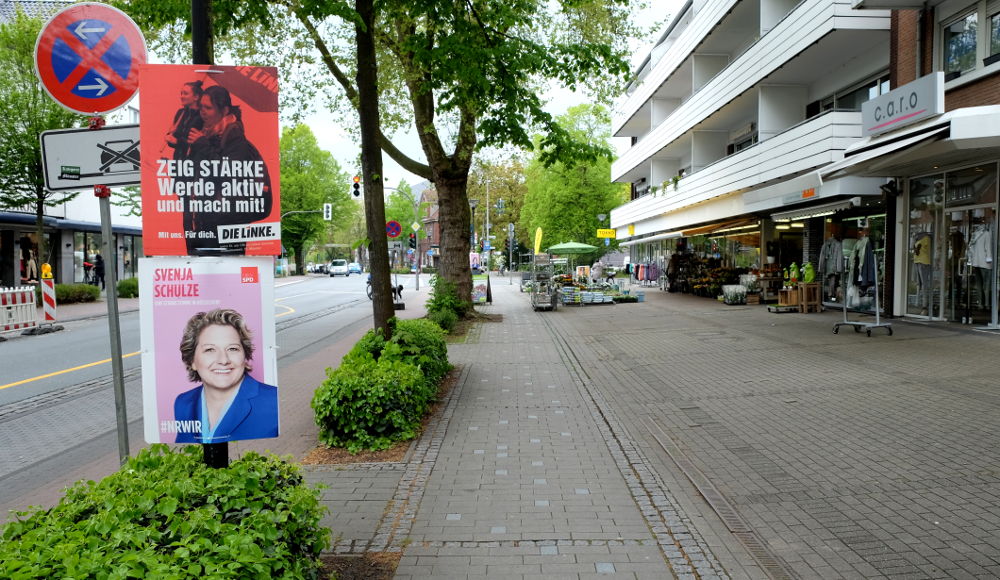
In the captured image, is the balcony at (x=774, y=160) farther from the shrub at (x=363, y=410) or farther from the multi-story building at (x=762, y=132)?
the shrub at (x=363, y=410)

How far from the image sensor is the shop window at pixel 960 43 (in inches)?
496

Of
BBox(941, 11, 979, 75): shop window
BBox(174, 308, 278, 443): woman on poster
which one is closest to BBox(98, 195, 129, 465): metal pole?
BBox(174, 308, 278, 443): woman on poster

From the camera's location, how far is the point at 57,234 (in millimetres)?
32250

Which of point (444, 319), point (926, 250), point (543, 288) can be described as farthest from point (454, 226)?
point (926, 250)

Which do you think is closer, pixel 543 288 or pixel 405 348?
pixel 405 348

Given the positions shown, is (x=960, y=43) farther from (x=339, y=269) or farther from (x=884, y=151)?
(x=339, y=269)

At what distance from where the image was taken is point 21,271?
98.8 ft

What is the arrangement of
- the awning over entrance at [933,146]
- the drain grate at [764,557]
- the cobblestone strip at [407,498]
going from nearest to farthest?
the drain grate at [764,557]
the cobblestone strip at [407,498]
the awning over entrance at [933,146]

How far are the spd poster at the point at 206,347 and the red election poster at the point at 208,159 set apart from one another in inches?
4.9

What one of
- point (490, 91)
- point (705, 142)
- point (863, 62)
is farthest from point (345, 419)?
point (705, 142)

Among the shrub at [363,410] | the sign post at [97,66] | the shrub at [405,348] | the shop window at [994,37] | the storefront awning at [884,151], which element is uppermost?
the shop window at [994,37]

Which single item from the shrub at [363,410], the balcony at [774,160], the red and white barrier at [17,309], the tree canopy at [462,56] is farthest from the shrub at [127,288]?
the shrub at [363,410]

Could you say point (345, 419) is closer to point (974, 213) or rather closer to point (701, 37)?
point (974, 213)

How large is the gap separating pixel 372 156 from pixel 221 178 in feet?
14.2
